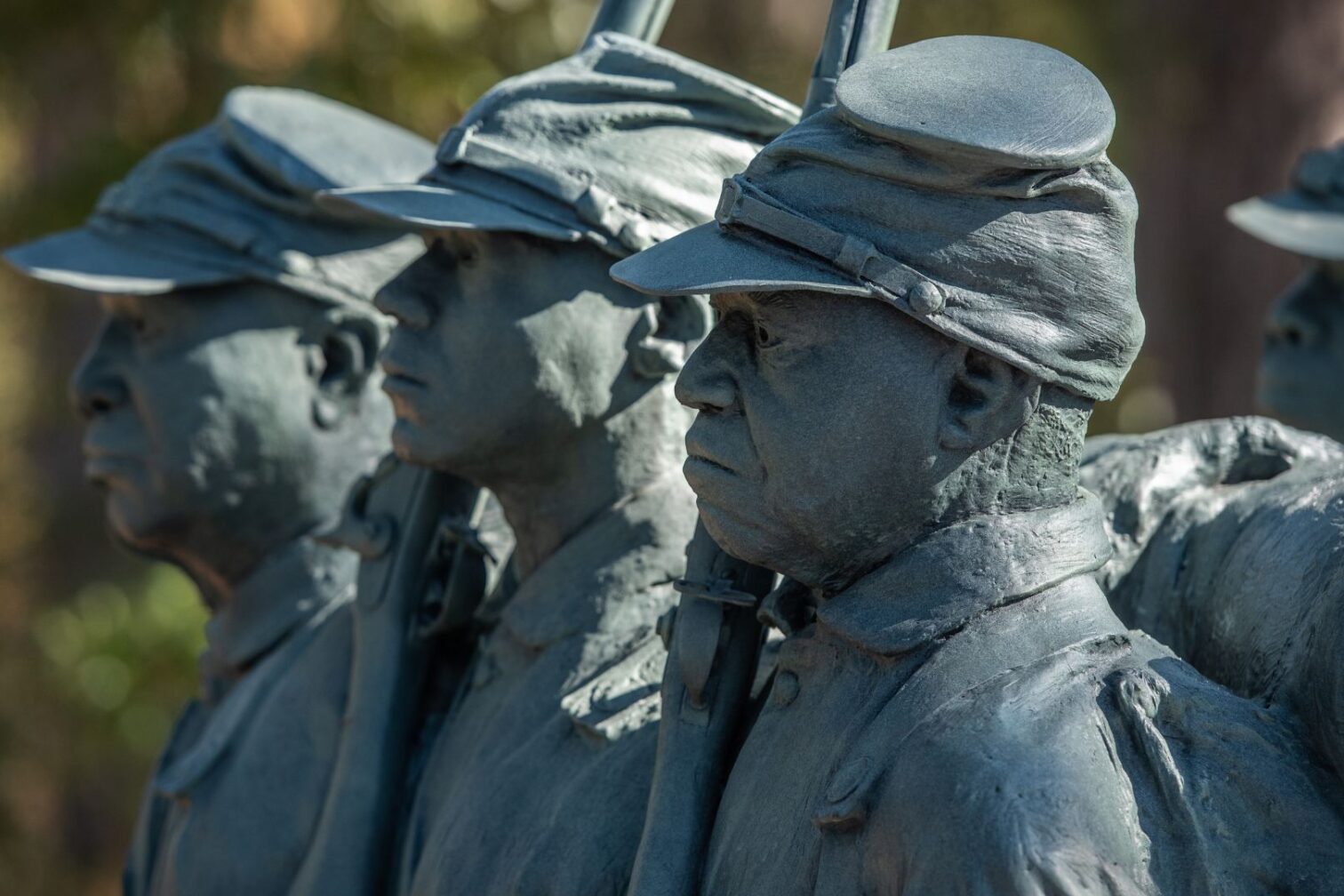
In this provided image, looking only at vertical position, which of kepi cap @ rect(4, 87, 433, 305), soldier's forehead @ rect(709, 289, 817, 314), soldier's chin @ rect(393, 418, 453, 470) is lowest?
kepi cap @ rect(4, 87, 433, 305)

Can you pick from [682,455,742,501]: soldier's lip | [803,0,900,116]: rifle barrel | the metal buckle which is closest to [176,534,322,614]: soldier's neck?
the metal buckle

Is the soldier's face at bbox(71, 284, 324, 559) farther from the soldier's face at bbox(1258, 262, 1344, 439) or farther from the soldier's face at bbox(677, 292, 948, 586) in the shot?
the soldier's face at bbox(1258, 262, 1344, 439)

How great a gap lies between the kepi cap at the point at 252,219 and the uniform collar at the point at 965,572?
75.1 inches

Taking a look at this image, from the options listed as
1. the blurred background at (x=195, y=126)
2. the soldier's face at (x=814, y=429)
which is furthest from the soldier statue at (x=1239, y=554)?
the blurred background at (x=195, y=126)

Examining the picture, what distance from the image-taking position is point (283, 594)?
159 inches

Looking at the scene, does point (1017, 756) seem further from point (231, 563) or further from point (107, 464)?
point (107, 464)

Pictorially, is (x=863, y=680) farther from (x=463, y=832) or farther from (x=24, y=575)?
(x=24, y=575)

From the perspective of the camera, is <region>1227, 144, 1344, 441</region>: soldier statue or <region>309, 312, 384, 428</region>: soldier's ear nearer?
<region>309, 312, 384, 428</region>: soldier's ear

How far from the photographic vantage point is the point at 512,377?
10.0 ft

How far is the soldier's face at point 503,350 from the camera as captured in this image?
305cm

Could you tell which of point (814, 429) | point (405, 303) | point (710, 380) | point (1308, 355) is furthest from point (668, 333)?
point (1308, 355)

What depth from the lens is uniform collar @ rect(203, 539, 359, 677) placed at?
4.01m

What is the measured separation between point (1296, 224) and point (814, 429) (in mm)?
2676

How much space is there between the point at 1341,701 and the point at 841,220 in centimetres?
76
